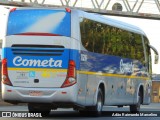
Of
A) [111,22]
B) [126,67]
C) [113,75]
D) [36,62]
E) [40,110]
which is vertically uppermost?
[111,22]

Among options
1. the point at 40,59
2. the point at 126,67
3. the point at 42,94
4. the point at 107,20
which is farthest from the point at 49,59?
the point at 126,67

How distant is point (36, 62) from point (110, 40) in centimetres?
433

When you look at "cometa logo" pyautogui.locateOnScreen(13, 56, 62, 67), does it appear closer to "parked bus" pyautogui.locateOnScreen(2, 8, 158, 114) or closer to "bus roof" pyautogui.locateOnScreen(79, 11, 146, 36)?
"parked bus" pyautogui.locateOnScreen(2, 8, 158, 114)

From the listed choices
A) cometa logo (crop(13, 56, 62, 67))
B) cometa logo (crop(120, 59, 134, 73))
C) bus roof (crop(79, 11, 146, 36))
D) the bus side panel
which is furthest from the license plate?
cometa logo (crop(120, 59, 134, 73))

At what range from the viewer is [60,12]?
64.0 feet

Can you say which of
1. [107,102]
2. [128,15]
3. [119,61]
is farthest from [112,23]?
[128,15]

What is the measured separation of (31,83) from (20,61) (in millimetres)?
794

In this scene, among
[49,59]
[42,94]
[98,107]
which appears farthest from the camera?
[98,107]

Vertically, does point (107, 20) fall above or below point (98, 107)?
above

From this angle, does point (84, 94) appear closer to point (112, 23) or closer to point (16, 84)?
point (16, 84)

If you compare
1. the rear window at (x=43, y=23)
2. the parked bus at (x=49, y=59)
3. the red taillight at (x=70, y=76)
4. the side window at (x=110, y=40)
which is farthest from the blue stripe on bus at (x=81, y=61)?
the rear window at (x=43, y=23)

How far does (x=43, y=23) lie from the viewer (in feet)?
63.7

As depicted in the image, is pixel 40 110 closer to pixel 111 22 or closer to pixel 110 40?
pixel 110 40

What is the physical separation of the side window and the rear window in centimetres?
76
